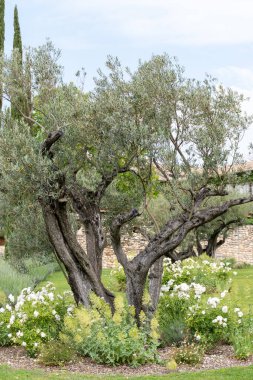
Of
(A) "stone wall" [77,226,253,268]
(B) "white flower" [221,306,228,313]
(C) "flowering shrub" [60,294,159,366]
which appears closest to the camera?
(C) "flowering shrub" [60,294,159,366]

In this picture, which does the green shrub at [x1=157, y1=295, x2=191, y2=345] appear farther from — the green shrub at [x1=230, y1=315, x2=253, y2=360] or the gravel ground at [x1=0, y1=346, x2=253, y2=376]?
the green shrub at [x1=230, y1=315, x2=253, y2=360]

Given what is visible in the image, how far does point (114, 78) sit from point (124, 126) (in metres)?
1.10

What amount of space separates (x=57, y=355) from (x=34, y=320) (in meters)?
1.25

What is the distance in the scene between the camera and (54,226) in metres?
10.8

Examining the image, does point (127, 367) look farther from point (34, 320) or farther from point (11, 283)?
point (11, 283)

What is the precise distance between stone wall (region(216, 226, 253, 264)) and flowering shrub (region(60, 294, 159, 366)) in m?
23.0

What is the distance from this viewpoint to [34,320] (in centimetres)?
1070

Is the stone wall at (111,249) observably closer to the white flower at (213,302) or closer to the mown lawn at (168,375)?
the white flower at (213,302)

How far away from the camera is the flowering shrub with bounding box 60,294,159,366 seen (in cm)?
940

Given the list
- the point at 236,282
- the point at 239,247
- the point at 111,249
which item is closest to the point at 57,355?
the point at 236,282

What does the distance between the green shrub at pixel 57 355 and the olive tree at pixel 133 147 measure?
4.76ft

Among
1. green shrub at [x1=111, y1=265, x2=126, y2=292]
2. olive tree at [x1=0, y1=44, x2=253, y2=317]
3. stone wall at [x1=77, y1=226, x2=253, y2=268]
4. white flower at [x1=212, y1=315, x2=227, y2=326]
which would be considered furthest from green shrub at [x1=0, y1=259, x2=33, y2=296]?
stone wall at [x1=77, y1=226, x2=253, y2=268]

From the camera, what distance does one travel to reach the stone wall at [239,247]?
107 ft

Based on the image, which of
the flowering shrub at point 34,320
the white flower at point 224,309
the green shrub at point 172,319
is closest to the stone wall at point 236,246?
the green shrub at point 172,319
